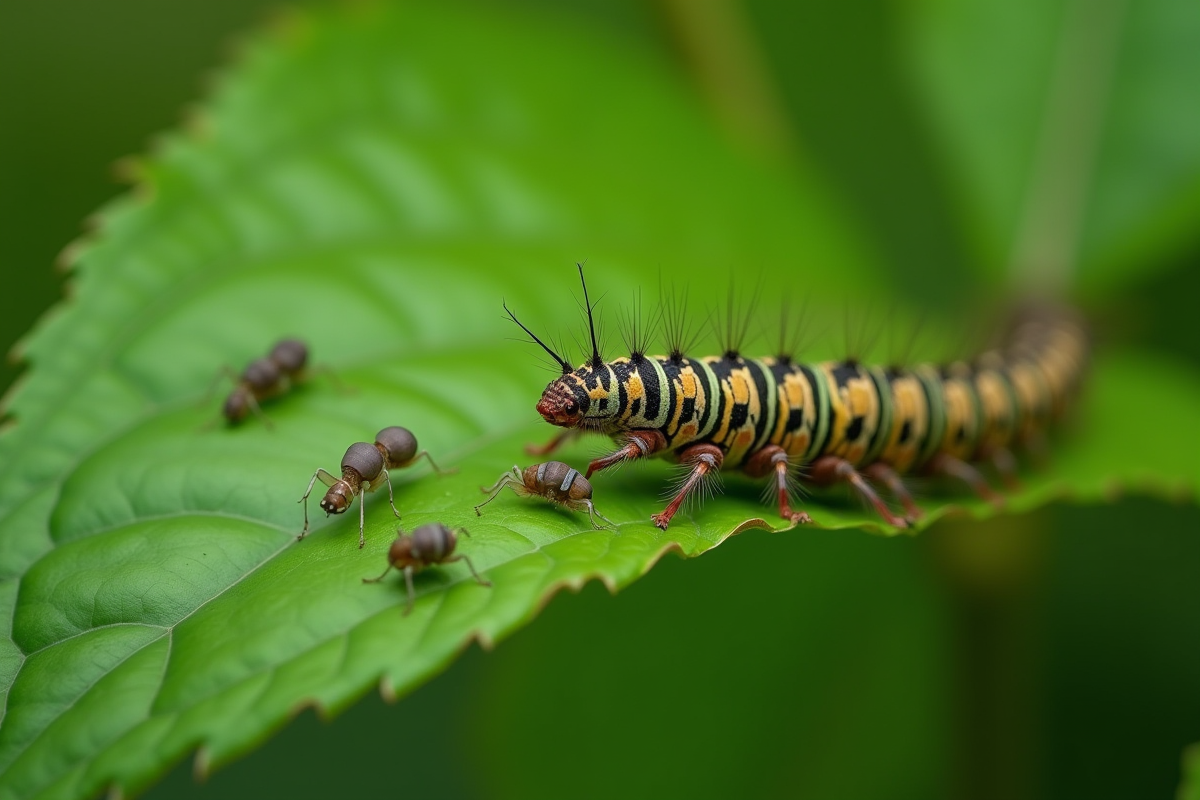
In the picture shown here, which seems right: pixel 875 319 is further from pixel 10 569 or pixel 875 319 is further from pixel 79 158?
pixel 79 158

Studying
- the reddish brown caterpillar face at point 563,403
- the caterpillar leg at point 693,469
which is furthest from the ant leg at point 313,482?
the caterpillar leg at point 693,469

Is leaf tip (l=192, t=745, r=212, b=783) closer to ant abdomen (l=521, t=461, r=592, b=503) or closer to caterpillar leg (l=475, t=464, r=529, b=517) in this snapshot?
caterpillar leg (l=475, t=464, r=529, b=517)

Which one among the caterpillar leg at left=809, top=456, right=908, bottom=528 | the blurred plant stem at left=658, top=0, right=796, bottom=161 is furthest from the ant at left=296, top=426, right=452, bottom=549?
the blurred plant stem at left=658, top=0, right=796, bottom=161

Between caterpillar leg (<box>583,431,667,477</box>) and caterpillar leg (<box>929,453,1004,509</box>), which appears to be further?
caterpillar leg (<box>929,453,1004,509</box>)

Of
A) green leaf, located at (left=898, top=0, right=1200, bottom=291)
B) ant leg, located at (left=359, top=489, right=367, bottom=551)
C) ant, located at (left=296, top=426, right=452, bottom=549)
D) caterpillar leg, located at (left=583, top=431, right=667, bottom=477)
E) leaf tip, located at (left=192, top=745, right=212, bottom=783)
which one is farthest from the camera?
green leaf, located at (left=898, top=0, right=1200, bottom=291)

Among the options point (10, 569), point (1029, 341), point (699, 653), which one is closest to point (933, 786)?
point (699, 653)

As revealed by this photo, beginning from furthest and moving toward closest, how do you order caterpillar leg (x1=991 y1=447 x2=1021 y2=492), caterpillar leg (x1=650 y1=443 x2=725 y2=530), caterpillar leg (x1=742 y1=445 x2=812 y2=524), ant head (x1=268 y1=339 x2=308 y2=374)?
caterpillar leg (x1=991 y1=447 x2=1021 y2=492) → ant head (x1=268 y1=339 x2=308 y2=374) → caterpillar leg (x1=742 y1=445 x2=812 y2=524) → caterpillar leg (x1=650 y1=443 x2=725 y2=530)

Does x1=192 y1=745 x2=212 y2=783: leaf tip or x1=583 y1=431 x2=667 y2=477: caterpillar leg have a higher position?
x1=583 y1=431 x2=667 y2=477: caterpillar leg
